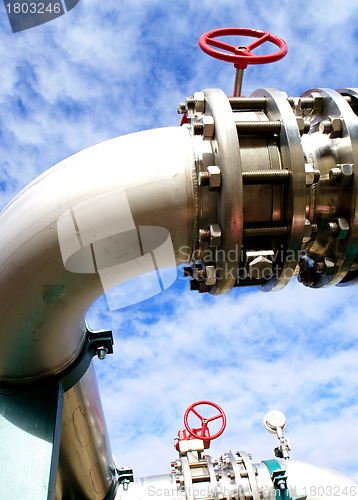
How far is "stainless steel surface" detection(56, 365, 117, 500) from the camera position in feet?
7.66

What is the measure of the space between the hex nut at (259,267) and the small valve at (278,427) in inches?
92.5

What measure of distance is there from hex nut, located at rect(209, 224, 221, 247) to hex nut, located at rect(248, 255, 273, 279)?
0.54 ft

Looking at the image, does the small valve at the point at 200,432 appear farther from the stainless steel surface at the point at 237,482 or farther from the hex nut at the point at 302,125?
the hex nut at the point at 302,125

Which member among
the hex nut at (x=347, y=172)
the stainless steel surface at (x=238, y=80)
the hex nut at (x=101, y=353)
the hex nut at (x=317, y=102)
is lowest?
the hex nut at (x=101, y=353)

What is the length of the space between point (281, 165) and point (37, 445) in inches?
63.2

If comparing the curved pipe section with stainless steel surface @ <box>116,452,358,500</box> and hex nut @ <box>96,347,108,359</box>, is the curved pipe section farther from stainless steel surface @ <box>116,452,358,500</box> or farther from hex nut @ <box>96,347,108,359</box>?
stainless steel surface @ <box>116,452,358,500</box>

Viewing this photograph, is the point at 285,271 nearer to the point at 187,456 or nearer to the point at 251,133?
A: the point at 251,133

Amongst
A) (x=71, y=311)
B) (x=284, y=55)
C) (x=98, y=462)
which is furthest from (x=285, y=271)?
(x=98, y=462)

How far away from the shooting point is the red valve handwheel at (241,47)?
190 cm

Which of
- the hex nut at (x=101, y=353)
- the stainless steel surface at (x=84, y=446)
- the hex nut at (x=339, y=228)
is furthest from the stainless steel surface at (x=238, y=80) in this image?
the stainless steel surface at (x=84, y=446)

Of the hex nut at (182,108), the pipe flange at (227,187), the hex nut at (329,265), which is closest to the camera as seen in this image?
the pipe flange at (227,187)

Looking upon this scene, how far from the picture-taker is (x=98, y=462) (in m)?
2.69

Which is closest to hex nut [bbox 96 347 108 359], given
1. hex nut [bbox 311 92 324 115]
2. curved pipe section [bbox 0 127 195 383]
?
curved pipe section [bbox 0 127 195 383]

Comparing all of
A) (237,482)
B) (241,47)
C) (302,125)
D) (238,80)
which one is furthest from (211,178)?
(237,482)
